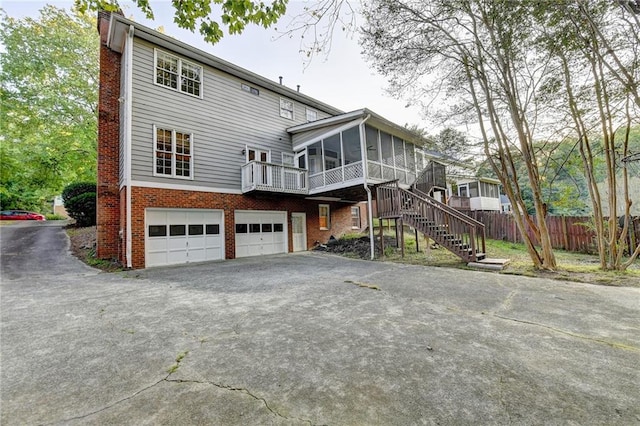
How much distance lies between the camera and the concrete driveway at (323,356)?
1864 millimetres

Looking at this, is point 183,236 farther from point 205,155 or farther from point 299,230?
point 299,230

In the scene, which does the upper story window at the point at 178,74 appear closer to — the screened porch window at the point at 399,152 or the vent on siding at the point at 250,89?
the vent on siding at the point at 250,89

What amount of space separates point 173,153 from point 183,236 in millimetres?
3026

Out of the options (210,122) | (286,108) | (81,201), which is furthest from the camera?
(81,201)

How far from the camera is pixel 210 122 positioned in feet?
34.4

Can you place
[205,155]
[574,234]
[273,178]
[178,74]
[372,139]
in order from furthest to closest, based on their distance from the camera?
[574,234] → [372,139] → [273,178] → [205,155] → [178,74]

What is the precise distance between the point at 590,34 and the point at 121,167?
45.6 feet

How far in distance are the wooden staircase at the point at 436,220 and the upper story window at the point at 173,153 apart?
7.49m

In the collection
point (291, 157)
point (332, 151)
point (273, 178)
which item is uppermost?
point (332, 151)

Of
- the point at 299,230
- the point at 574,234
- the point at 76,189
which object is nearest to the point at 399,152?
the point at 299,230

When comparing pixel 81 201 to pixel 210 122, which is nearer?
pixel 210 122

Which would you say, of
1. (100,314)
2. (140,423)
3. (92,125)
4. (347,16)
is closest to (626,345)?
(140,423)

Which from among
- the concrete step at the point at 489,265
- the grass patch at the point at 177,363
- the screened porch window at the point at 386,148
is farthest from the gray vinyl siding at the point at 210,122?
the concrete step at the point at 489,265

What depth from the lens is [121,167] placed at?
937 cm
